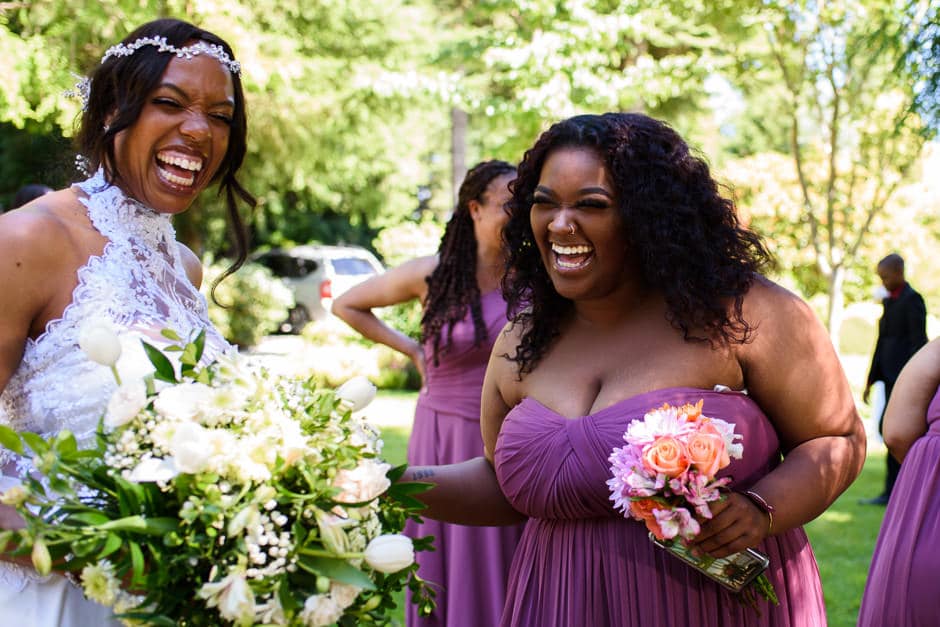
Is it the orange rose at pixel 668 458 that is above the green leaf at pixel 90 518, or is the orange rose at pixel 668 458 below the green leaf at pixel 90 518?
above

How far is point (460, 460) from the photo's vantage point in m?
5.39

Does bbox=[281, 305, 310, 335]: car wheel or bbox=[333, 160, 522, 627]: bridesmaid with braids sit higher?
bbox=[333, 160, 522, 627]: bridesmaid with braids

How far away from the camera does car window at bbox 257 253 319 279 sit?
25.6 meters

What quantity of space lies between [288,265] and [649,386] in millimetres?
24031

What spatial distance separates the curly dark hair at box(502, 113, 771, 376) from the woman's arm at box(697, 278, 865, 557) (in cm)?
8

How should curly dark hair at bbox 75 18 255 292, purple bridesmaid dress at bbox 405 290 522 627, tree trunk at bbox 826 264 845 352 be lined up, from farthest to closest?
tree trunk at bbox 826 264 845 352 < purple bridesmaid dress at bbox 405 290 522 627 < curly dark hair at bbox 75 18 255 292

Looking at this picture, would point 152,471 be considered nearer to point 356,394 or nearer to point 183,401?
point 183,401

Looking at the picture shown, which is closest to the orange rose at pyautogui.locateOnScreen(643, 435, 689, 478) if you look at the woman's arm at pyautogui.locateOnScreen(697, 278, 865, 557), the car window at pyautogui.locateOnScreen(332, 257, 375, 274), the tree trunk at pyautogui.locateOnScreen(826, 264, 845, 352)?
the woman's arm at pyautogui.locateOnScreen(697, 278, 865, 557)

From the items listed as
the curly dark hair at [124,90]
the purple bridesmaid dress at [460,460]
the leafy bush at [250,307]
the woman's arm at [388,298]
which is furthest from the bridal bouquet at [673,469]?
the leafy bush at [250,307]

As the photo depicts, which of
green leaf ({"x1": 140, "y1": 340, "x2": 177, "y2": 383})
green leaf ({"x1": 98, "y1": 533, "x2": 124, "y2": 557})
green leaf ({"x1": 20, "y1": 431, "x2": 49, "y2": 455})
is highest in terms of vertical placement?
green leaf ({"x1": 140, "y1": 340, "x2": 177, "y2": 383})

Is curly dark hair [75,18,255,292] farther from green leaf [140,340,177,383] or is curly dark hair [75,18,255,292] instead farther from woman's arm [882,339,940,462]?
woman's arm [882,339,940,462]

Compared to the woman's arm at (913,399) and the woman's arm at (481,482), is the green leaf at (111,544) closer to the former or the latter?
the woman's arm at (481,482)

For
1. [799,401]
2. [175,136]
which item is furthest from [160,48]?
[799,401]

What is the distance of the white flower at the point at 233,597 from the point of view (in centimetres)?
178
